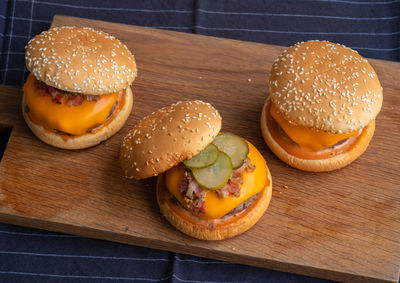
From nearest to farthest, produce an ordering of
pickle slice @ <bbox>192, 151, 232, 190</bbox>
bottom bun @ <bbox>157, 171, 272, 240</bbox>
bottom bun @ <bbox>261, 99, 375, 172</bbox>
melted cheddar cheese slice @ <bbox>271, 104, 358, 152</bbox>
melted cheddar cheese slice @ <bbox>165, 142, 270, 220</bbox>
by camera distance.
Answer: pickle slice @ <bbox>192, 151, 232, 190</bbox> → melted cheddar cheese slice @ <bbox>165, 142, 270, 220</bbox> → bottom bun @ <bbox>157, 171, 272, 240</bbox> → melted cheddar cheese slice @ <bbox>271, 104, 358, 152</bbox> → bottom bun @ <bbox>261, 99, 375, 172</bbox>

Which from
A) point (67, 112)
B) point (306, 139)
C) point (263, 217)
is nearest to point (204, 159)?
point (263, 217)

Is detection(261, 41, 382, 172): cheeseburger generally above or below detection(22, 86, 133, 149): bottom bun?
above

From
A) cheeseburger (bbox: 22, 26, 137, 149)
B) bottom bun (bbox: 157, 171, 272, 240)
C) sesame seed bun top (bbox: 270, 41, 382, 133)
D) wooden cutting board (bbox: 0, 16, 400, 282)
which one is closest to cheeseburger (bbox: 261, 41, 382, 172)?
sesame seed bun top (bbox: 270, 41, 382, 133)

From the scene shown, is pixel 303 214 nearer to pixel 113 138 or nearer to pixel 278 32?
pixel 113 138

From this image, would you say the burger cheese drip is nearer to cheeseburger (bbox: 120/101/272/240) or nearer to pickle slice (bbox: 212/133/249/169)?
cheeseburger (bbox: 120/101/272/240)

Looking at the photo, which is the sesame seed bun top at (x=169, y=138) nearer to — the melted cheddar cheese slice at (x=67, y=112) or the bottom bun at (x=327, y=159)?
the melted cheddar cheese slice at (x=67, y=112)

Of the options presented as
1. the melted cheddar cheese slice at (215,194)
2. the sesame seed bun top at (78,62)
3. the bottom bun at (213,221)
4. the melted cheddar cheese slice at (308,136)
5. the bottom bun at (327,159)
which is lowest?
the bottom bun at (213,221)

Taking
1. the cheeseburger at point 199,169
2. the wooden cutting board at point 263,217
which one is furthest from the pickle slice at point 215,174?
the wooden cutting board at point 263,217
